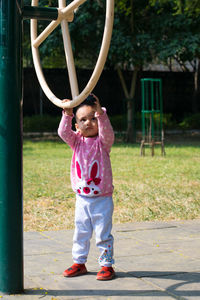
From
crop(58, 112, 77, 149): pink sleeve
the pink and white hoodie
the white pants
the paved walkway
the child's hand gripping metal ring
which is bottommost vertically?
the paved walkway

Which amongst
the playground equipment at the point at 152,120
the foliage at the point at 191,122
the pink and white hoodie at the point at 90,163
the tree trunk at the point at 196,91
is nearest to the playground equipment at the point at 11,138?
the pink and white hoodie at the point at 90,163

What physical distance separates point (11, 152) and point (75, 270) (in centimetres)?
100

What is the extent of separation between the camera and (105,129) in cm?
356

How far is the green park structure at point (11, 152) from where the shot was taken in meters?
3.16

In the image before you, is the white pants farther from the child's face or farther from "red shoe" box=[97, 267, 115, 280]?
the child's face

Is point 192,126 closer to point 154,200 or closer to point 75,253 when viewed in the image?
point 154,200

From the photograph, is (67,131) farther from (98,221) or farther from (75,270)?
(75,270)

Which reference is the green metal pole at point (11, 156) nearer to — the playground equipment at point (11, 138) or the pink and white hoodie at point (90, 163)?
the playground equipment at point (11, 138)

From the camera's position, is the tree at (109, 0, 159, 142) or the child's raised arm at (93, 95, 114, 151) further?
the tree at (109, 0, 159, 142)

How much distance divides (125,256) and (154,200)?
2748 mm

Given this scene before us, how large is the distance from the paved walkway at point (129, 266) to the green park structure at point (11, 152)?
0.19 metres

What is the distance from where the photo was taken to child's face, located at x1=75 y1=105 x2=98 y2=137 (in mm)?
3648

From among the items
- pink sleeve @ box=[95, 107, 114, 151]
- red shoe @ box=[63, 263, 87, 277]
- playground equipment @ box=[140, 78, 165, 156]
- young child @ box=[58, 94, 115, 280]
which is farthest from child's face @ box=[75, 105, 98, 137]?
playground equipment @ box=[140, 78, 165, 156]

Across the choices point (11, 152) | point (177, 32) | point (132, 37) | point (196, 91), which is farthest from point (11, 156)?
point (196, 91)
